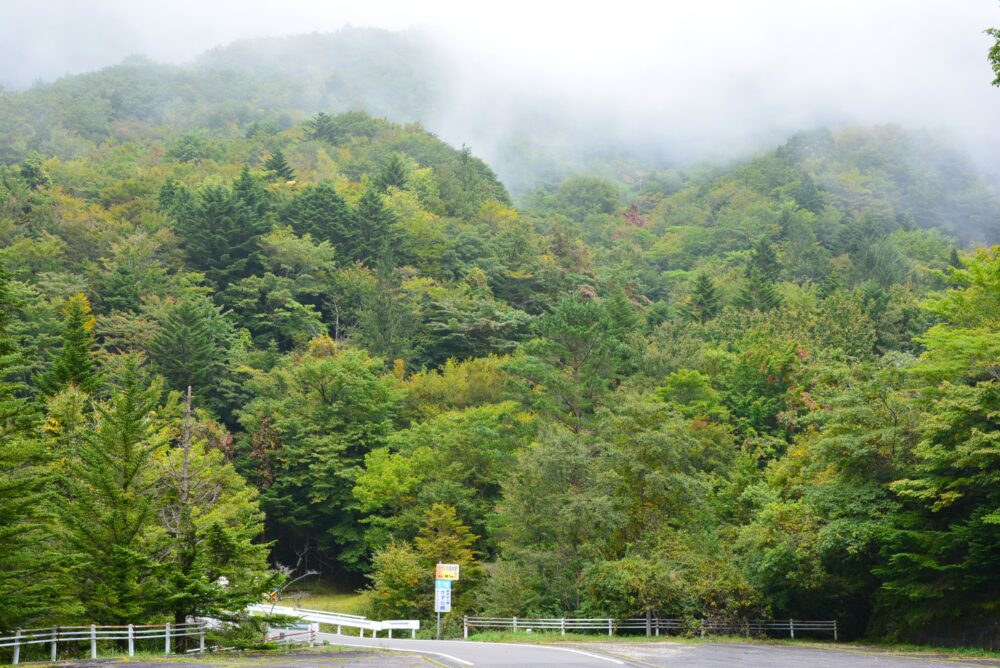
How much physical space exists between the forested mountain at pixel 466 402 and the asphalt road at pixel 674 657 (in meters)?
5.71

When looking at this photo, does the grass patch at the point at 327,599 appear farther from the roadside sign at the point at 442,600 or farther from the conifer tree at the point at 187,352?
the roadside sign at the point at 442,600

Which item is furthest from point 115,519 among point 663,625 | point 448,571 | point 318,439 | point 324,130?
point 324,130

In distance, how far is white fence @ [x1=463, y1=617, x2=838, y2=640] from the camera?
31.8m

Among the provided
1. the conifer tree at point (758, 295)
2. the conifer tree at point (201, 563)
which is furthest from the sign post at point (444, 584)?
the conifer tree at point (758, 295)

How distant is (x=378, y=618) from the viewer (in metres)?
41.9

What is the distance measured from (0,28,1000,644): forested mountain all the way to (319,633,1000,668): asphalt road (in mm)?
5706

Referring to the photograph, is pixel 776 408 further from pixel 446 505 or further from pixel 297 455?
pixel 297 455

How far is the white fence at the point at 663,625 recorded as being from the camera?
104ft

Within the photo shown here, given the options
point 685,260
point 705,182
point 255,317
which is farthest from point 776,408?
point 705,182

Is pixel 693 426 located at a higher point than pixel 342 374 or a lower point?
lower

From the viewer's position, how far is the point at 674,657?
790 inches

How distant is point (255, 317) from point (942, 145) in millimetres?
119020

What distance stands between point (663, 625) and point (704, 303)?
145 ft

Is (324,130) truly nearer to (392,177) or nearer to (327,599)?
(392,177)
